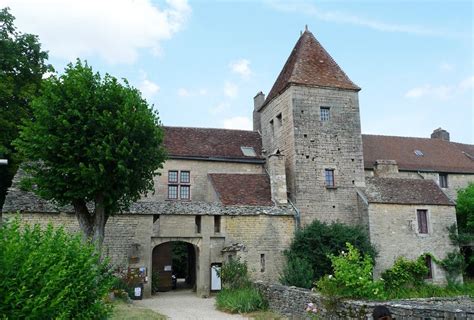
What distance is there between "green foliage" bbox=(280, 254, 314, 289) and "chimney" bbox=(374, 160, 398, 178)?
926cm

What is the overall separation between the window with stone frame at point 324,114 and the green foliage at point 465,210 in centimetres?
914

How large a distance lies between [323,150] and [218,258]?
27.1ft

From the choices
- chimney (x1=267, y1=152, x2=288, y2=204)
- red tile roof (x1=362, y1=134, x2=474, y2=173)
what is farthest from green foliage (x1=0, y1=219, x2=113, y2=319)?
red tile roof (x1=362, y1=134, x2=474, y2=173)

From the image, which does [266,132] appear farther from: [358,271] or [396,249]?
Result: [358,271]

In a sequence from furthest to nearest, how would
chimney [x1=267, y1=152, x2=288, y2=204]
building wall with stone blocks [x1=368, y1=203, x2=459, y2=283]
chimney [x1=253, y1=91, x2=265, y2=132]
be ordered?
chimney [x1=253, y1=91, x2=265, y2=132], chimney [x1=267, y1=152, x2=288, y2=204], building wall with stone blocks [x1=368, y1=203, x2=459, y2=283]

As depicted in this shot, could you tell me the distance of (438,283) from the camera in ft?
70.9

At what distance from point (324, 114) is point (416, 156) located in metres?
8.58

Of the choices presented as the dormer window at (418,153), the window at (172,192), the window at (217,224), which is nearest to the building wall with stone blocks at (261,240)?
the window at (217,224)

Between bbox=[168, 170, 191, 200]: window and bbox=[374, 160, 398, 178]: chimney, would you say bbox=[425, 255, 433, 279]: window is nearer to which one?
bbox=[374, 160, 398, 178]: chimney

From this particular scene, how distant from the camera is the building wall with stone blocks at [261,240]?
19844 mm

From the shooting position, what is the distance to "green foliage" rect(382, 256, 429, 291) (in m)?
20.5

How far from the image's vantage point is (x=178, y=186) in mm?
24047

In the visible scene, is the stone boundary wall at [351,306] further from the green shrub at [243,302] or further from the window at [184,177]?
the window at [184,177]

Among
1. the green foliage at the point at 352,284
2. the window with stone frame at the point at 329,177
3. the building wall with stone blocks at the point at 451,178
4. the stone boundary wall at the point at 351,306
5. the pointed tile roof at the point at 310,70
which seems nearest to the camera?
the stone boundary wall at the point at 351,306
